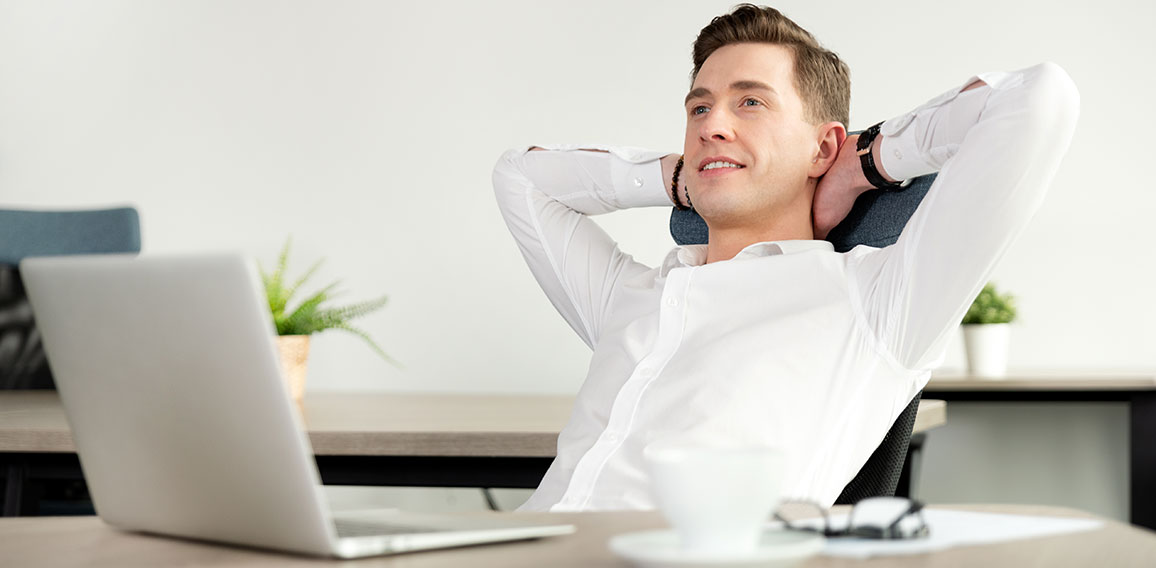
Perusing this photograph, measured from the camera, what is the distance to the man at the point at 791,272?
1180 millimetres

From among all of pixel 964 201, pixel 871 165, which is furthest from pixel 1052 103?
pixel 871 165

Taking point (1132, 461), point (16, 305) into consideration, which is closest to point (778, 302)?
point (1132, 461)

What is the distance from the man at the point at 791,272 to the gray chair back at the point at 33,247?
1562mm

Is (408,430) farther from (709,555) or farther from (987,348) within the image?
(987,348)

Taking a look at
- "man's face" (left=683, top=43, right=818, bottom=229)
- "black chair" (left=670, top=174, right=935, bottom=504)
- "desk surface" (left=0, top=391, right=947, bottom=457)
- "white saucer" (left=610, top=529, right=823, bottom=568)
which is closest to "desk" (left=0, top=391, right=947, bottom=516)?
"desk surface" (left=0, top=391, right=947, bottom=457)

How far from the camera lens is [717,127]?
1520 millimetres

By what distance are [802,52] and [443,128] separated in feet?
5.79

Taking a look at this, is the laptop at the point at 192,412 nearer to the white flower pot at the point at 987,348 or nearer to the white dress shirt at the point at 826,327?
the white dress shirt at the point at 826,327

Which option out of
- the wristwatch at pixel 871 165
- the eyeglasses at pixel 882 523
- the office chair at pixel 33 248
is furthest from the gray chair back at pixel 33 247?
the eyeglasses at pixel 882 523

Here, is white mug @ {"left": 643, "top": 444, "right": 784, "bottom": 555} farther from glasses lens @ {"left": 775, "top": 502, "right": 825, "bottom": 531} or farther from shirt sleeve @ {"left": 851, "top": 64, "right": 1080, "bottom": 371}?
shirt sleeve @ {"left": 851, "top": 64, "right": 1080, "bottom": 371}

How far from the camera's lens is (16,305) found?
2.58m

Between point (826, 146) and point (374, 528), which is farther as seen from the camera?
point (826, 146)

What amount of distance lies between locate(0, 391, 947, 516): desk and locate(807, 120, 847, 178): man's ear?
414mm

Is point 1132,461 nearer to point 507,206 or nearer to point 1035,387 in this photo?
point 1035,387
